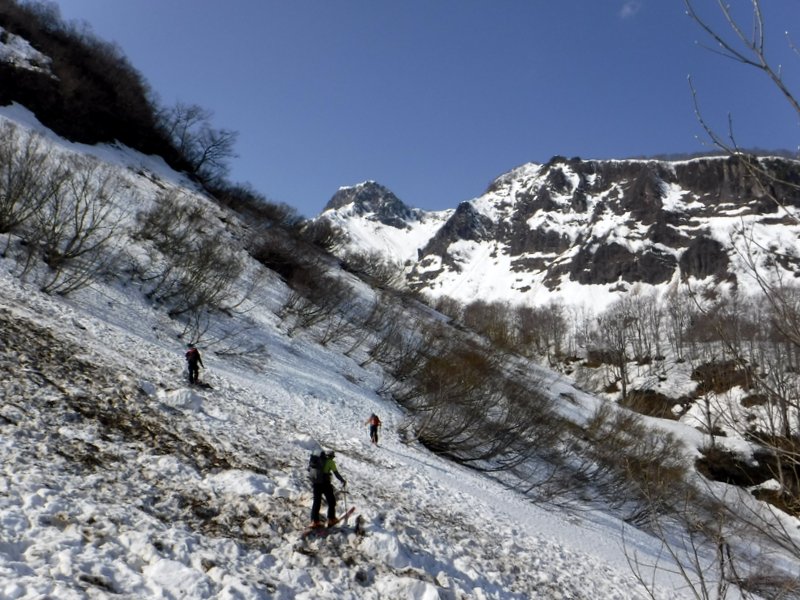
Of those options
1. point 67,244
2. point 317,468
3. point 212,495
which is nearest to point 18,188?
point 67,244

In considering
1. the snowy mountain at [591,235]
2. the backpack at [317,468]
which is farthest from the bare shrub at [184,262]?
the snowy mountain at [591,235]

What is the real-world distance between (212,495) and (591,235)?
147890mm

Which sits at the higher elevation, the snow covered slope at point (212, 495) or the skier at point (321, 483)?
the skier at point (321, 483)

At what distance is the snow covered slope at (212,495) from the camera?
5.54m

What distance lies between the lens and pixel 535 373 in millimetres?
37750

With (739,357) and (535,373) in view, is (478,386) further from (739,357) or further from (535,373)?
(739,357)

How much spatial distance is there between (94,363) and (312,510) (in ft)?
23.4

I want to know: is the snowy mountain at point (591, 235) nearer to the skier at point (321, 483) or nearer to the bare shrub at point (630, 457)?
the bare shrub at point (630, 457)

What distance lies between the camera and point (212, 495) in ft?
24.9

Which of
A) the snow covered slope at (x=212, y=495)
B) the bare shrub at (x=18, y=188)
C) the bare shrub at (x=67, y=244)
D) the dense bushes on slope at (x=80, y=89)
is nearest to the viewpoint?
the snow covered slope at (x=212, y=495)

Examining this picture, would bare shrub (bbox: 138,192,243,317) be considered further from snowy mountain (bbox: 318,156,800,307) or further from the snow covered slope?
snowy mountain (bbox: 318,156,800,307)

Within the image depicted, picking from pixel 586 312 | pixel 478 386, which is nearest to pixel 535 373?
pixel 478 386

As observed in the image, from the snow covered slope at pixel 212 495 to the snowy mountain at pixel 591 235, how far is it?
8204cm

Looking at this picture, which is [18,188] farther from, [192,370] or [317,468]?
[317,468]
